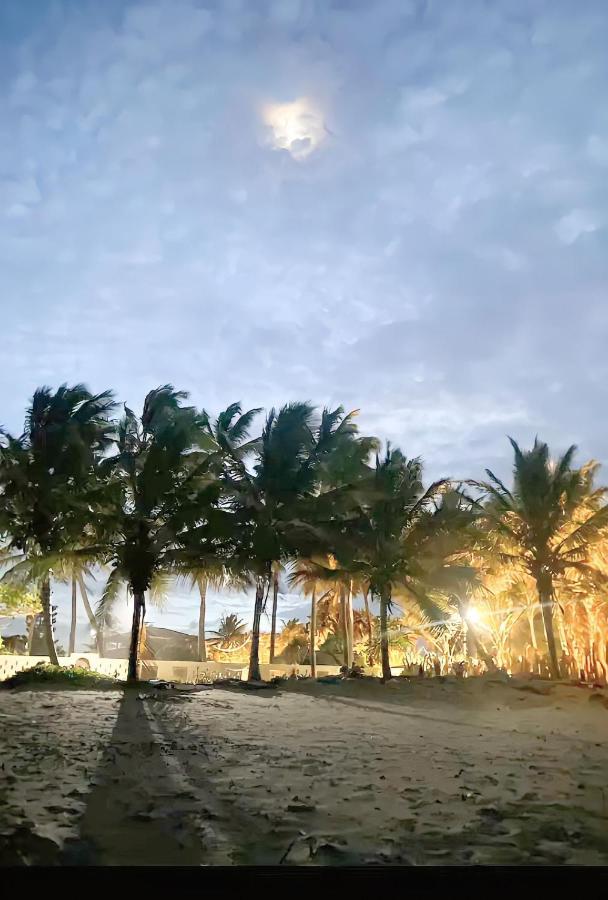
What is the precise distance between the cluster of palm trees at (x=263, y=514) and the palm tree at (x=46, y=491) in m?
0.05

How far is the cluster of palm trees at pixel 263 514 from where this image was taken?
18344mm

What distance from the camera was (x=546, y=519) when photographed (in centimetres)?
1831

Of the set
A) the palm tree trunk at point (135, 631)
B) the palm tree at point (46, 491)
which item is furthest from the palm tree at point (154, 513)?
the palm tree at point (46, 491)

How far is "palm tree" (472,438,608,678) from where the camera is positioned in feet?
58.1

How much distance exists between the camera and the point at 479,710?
13180mm

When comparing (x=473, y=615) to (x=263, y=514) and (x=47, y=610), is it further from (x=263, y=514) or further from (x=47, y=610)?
(x=47, y=610)

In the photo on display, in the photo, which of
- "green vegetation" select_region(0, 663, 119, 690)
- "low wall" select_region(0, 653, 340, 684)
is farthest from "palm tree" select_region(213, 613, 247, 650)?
"green vegetation" select_region(0, 663, 119, 690)

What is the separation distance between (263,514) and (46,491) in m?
7.40

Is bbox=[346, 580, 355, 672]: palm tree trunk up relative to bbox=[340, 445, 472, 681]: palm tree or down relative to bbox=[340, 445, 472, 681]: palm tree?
down

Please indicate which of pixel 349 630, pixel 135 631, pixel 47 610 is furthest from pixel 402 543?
pixel 47 610

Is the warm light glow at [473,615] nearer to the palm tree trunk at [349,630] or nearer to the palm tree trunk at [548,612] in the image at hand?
the palm tree trunk at [349,630]

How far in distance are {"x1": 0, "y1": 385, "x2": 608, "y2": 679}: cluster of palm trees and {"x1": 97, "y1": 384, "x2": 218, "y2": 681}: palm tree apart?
0.05 metres

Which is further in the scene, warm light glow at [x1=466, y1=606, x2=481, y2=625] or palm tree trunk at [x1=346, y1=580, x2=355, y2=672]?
warm light glow at [x1=466, y1=606, x2=481, y2=625]

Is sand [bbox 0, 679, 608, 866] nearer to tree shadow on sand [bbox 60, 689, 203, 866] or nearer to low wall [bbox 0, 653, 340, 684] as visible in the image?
tree shadow on sand [bbox 60, 689, 203, 866]
